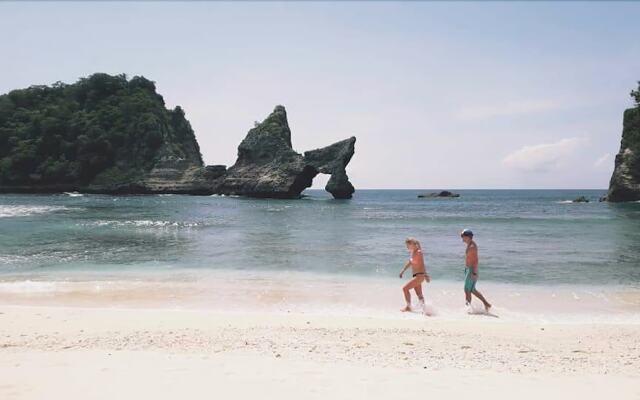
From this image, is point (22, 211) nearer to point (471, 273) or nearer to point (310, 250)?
point (310, 250)

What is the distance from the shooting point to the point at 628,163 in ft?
227

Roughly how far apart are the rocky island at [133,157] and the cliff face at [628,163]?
42.5 m

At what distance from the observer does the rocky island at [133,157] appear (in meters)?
86.8

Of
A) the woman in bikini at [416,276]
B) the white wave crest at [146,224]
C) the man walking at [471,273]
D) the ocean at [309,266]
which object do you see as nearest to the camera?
the woman in bikini at [416,276]

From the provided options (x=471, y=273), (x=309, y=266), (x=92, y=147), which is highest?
(x=92, y=147)

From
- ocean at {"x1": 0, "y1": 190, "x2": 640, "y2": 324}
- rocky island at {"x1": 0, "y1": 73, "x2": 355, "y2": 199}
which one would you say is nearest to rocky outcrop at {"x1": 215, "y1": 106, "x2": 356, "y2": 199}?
rocky island at {"x1": 0, "y1": 73, "x2": 355, "y2": 199}

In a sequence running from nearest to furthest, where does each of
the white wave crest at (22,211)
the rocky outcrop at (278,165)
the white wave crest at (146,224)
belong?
the white wave crest at (146,224) < the white wave crest at (22,211) < the rocky outcrop at (278,165)

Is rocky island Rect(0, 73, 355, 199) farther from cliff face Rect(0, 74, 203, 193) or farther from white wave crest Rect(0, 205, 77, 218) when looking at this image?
white wave crest Rect(0, 205, 77, 218)

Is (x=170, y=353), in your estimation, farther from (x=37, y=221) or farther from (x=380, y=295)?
(x=37, y=221)

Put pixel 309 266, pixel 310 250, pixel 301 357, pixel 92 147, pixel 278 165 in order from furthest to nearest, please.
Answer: pixel 92 147 < pixel 278 165 < pixel 310 250 < pixel 309 266 < pixel 301 357

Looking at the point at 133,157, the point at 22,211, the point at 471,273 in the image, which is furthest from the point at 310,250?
the point at 133,157

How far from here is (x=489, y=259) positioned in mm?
19156

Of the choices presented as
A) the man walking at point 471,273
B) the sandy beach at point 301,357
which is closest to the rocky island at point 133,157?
the man walking at point 471,273

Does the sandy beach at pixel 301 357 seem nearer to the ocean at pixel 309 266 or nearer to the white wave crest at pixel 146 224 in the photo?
the ocean at pixel 309 266
